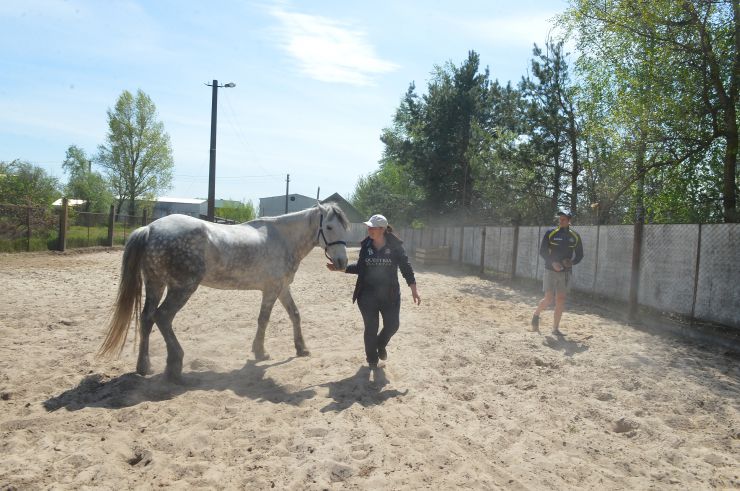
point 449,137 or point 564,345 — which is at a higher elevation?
point 449,137

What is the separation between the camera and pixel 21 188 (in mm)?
18219

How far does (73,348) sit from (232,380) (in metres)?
2.27

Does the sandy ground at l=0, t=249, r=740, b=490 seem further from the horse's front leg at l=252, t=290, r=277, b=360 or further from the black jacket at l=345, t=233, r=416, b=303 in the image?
the black jacket at l=345, t=233, r=416, b=303

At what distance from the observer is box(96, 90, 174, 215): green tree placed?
46.0 metres

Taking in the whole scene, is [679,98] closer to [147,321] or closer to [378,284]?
[378,284]

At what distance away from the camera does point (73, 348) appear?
602cm

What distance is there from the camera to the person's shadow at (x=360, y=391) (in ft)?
14.9

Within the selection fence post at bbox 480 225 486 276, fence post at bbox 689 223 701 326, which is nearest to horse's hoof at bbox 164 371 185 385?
fence post at bbox 689 223 701 326

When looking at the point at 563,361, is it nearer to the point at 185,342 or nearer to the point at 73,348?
the point at 185,342

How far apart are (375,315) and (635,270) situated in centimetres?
664

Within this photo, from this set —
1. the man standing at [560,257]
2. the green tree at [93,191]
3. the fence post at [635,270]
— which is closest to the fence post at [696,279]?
the fence post at [635,270]

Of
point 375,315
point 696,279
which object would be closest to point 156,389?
point 375,315

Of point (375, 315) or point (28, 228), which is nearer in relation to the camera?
point (375, 315)

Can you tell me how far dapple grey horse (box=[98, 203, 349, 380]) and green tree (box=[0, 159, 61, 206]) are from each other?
1481 cm
